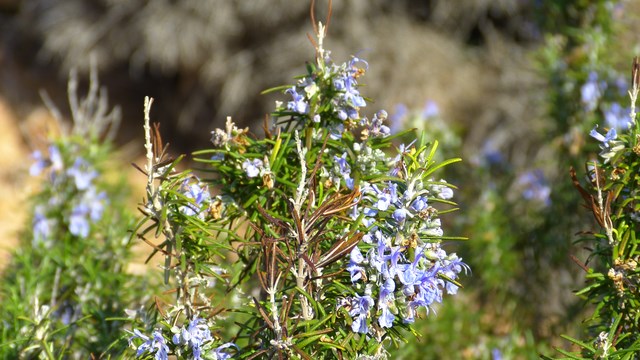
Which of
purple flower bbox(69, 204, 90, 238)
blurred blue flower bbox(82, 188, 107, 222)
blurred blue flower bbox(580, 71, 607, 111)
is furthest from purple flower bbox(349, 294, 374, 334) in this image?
blurred blue flower bbox(580, 71, 607, 111)

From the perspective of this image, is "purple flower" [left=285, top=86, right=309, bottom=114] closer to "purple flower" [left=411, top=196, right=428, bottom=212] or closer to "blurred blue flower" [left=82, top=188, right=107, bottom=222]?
"purple flower" [left=411, top=196, right=428, bottom=212]

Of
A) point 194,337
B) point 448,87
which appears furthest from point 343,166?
point 448,87

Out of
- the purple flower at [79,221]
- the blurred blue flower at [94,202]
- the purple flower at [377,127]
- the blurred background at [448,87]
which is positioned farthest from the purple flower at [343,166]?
the blurred blue flower at [94,202]

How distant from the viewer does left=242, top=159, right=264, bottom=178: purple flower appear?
A: 1483 millimetres

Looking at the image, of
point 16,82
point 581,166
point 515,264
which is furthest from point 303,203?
point 16,82

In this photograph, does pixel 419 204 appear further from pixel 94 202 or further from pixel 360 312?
Result: pixel 94 202

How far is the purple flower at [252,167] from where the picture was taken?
1483 mm

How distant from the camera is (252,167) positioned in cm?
149

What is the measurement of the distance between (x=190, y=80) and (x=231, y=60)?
831 millimetres

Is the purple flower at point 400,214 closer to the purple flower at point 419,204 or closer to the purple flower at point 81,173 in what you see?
the purple flower at point 419,204

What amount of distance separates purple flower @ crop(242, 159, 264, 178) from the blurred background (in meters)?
0.77

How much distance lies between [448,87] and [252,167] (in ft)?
17.5

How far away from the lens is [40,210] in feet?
9.21

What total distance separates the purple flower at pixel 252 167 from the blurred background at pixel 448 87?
2.52 feet
